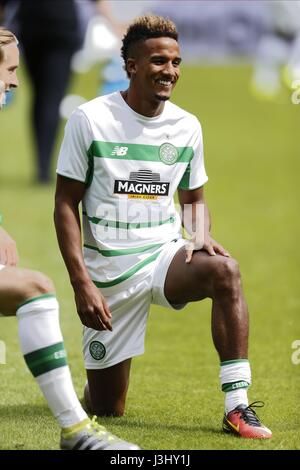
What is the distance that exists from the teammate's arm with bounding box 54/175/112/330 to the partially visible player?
0.62 meters

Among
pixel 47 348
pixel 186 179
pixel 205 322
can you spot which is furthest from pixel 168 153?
pixel 205 322

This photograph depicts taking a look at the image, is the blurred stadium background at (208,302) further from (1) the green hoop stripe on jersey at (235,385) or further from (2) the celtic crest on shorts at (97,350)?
(2) the celtic crest on shorts at (97,350)

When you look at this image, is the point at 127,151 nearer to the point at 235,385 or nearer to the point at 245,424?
the point at 235,385

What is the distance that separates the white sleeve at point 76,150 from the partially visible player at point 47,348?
0.87 metres

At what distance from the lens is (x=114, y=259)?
218 inches

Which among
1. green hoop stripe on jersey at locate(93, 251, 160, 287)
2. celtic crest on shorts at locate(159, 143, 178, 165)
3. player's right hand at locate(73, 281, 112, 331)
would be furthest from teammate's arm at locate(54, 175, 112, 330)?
celtic crest on shorts at locate(159, 143, 178, 165)

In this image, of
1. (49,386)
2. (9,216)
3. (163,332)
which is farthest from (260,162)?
(49,386)

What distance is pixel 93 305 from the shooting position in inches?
203

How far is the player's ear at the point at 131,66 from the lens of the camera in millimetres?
5516

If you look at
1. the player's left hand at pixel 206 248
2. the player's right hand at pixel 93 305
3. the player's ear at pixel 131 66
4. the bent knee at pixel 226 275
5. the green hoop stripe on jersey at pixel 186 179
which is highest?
the player's ear at pixel 131 66

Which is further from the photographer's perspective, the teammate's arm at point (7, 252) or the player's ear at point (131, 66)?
the player's ear at point (131, 66)

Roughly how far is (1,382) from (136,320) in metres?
1.12

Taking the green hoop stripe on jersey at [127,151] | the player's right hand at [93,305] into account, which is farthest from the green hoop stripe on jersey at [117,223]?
the player's right hand at [93,305]

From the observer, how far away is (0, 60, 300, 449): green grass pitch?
531 centimetres
